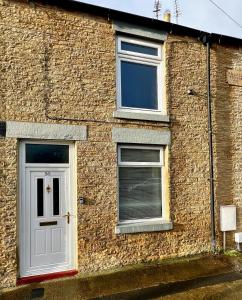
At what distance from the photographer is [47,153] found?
304 inches

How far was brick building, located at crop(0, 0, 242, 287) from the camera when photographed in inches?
291

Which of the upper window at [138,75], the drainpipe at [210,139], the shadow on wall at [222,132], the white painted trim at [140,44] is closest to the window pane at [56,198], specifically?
the upper window at [138,75]

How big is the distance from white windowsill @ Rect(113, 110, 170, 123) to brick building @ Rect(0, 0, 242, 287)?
0.03 m

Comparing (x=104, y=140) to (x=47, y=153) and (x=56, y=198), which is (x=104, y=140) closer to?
(x=47, y=153)

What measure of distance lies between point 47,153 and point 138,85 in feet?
9.38

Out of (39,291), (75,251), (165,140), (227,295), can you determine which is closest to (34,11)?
(165,140)

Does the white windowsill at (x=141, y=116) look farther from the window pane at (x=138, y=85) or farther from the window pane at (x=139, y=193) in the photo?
the window pane at (x=139, y=193)

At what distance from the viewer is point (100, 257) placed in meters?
7.90

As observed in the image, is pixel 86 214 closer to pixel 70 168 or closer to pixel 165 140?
pixel 70 168

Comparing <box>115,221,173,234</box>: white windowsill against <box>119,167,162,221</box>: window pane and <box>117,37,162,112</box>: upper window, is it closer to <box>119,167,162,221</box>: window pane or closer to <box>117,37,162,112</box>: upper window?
<box>119,167,162,221</box>: window pane

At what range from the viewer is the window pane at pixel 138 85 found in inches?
343

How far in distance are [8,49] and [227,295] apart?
641 cm

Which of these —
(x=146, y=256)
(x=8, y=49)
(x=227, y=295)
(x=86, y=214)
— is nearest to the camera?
(x=227, y=295)

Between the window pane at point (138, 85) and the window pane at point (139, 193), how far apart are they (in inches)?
63.6
